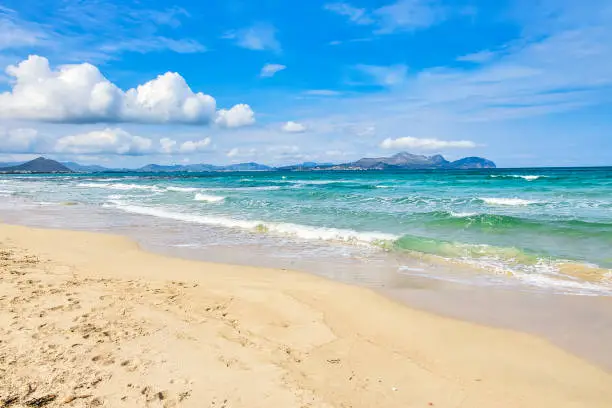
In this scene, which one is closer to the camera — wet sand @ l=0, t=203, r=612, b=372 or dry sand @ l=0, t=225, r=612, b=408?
dry sand @ l=0, t=225, r=612, b=408

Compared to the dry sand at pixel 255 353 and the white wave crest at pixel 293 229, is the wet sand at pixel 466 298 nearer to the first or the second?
the dry sand at pixel 255 353

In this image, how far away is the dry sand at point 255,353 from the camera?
3.52 meters

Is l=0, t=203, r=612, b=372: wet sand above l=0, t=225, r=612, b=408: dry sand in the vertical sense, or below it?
below

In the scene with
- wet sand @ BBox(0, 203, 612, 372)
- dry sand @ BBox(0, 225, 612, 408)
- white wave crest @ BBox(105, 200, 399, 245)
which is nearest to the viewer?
dry sand @ BBox(0, 225, 612, 408)

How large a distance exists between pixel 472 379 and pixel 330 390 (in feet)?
5.09

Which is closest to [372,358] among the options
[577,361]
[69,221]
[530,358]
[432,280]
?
[530,358]

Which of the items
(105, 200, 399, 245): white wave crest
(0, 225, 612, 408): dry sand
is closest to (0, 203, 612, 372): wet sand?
(0, 225, 612, 408): dry sand

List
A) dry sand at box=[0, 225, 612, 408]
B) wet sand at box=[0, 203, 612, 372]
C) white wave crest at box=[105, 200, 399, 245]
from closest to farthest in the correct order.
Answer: dry sand at box=[0, 225, 612, 408] → wet sand at box=[0, 203, 612, 372] → white wave crest at box=[105, 200, 399, 245]

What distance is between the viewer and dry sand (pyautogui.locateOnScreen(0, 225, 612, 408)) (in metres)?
3.52

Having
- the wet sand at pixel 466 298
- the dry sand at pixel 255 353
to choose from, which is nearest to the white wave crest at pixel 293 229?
the wet sand at pixel 466 298

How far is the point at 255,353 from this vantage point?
171 inches

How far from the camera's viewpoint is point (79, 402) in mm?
3234

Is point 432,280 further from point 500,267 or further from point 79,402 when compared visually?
point 79,402

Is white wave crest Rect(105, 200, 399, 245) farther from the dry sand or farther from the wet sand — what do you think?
the dry sand
